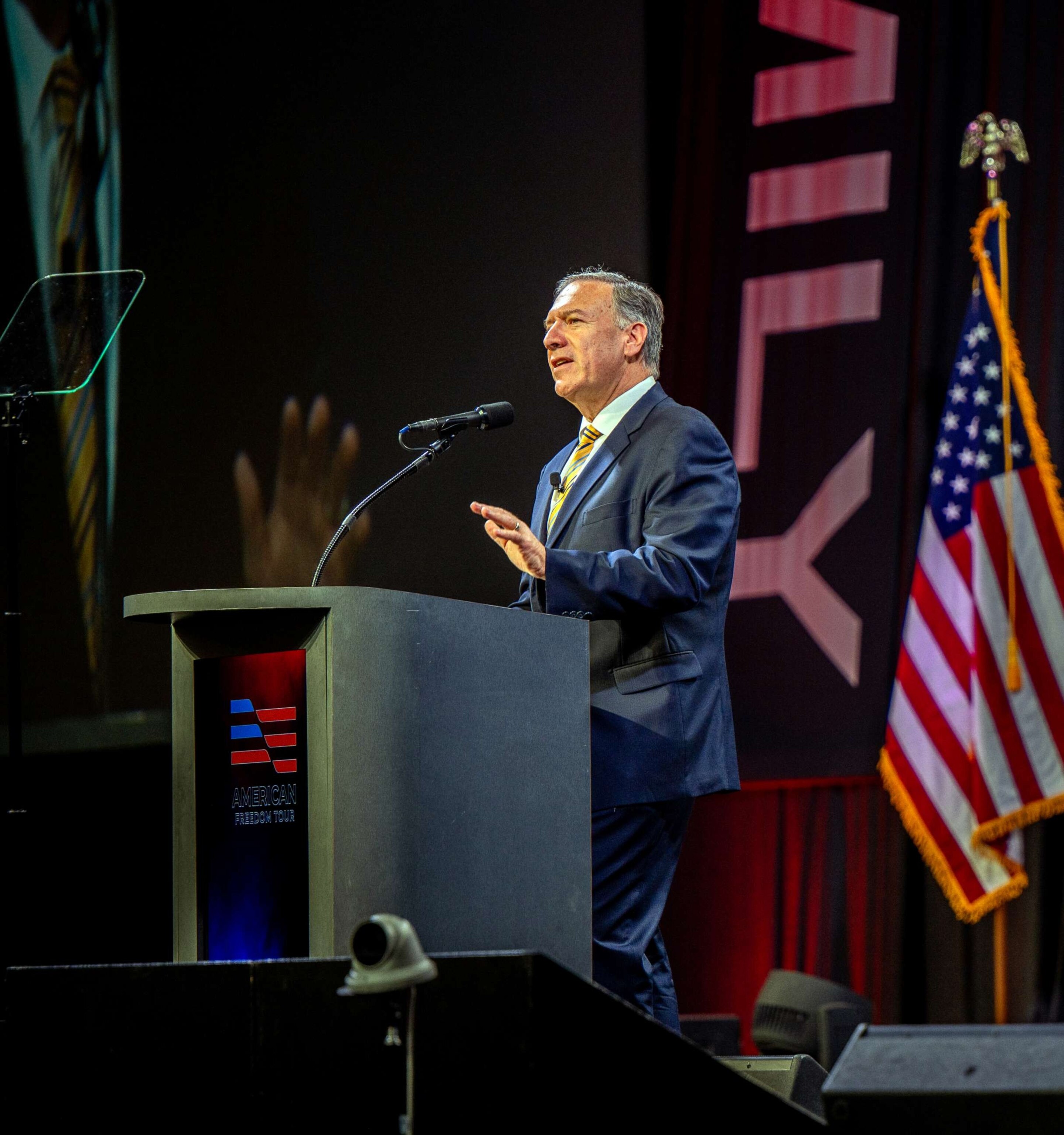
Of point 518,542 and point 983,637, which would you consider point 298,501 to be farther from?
point 518,542

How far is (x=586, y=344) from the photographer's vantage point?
2.89 metres

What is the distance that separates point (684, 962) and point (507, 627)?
105 inches

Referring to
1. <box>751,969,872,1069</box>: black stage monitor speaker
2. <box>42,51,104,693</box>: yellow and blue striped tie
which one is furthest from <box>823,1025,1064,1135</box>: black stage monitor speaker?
<box>42,51,104,693</box>: yellow and blue striped tie

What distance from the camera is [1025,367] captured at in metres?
4.25

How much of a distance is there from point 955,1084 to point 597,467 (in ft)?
4.87

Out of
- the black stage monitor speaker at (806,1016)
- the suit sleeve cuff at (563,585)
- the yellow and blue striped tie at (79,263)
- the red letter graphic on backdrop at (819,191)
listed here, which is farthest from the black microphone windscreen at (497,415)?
the yellow and blue striped tie at (79,263)

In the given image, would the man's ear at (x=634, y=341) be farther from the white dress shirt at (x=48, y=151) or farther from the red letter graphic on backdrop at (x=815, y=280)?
the white dress shirt at (x=48, y=151)

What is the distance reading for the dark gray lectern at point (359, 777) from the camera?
1964mm

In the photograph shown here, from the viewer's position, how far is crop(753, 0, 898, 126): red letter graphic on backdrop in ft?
14.9

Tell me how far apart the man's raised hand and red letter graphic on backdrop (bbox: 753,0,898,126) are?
2.82m

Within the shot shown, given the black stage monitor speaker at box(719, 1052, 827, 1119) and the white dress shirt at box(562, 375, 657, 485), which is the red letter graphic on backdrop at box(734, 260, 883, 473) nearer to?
the white dress shirt at box(562, 375, 657, 485)

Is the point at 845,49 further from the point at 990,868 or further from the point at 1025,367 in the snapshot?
the point at 990,868

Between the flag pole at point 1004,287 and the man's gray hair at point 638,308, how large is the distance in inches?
63.5

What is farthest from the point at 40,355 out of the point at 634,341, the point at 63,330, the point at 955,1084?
the point at 955,1084
